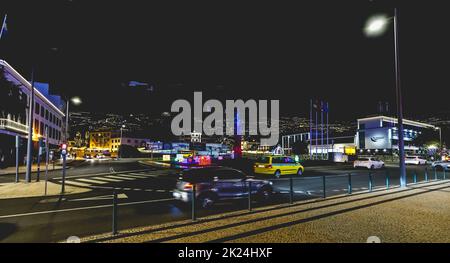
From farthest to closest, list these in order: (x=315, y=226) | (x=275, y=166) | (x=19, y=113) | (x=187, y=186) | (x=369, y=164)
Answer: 1. (x=369, y=164)
2. (x=275, y=166)
3. (x=19, y=113)
4. (x=187, y=186)
5. (x=315, y=226)

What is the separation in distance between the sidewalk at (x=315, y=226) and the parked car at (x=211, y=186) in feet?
5.72

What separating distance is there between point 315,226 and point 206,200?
410cm

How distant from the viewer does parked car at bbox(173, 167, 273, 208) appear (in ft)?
31.4

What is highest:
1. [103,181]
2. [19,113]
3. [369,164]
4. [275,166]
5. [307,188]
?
[19,113]

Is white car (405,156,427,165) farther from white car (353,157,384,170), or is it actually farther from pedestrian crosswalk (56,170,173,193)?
pedestrian crosswalk (56,170,173,193)

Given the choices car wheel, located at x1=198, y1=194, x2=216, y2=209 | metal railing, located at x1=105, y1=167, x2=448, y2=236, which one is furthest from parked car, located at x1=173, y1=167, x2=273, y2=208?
metal railing, located at x1=105, y1=167, x2=448, y2=236

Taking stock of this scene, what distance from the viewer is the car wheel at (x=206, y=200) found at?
9.59m

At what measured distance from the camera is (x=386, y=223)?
22.6 feet

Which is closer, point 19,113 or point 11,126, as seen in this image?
point 19,113

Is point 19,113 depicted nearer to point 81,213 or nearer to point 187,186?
point 81,213

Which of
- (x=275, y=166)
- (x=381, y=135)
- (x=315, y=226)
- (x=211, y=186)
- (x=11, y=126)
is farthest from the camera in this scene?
(x=381, y=135)

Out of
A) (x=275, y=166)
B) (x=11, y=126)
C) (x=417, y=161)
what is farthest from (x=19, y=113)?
(x=417, y=161)

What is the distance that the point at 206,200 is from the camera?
9.63 meters
